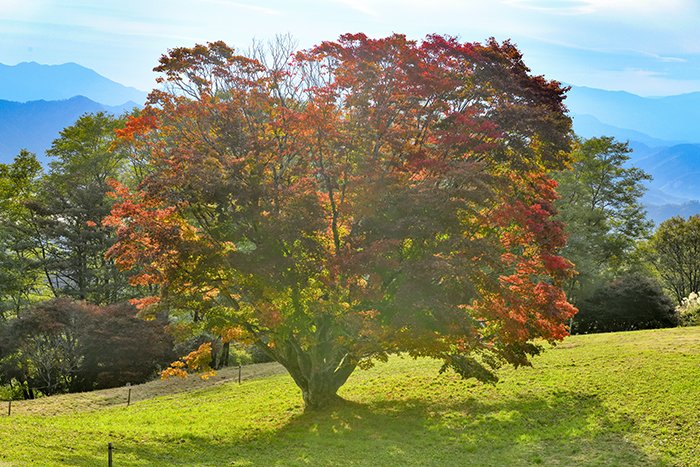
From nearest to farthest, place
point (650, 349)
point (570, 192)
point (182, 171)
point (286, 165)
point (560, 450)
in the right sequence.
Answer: point (560, 450) → point (182, 171) → point (286, 165) → point (650, 349) → point (570, 192)

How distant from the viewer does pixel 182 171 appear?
15.4m

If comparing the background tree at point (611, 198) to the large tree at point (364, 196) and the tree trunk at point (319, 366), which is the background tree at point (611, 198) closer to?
the large tree at point (364, 196)

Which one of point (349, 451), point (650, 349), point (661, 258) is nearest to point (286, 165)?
point (349, 451)

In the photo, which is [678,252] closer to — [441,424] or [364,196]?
[441,424]

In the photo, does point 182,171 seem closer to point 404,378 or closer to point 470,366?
point 470,366

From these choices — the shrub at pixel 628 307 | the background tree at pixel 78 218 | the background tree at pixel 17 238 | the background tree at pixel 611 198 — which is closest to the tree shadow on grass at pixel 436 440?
the shrub at pixel 628 307

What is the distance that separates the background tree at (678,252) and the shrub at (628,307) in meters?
15.5

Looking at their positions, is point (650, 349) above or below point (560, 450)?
above

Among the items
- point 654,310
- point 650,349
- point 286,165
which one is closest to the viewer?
point 286,165

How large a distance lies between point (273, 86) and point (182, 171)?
3.84 m

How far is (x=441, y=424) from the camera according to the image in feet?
53.6

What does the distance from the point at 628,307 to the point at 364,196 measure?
25616 millimetres

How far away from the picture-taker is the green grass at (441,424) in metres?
13.5

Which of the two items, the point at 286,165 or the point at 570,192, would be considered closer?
the point at 286,165
